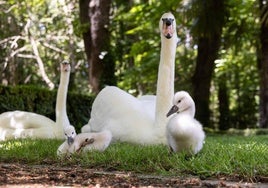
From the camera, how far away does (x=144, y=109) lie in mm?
7738

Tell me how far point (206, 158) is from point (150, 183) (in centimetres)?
106

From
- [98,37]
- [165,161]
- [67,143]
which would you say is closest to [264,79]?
[98,37]

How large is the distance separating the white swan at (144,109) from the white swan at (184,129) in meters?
1.63

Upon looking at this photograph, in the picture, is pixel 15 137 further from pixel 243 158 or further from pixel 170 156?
pixel 243 158

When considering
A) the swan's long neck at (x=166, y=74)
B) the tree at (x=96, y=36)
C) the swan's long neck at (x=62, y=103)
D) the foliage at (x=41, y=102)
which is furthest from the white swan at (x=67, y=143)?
the tree at (x=96, y=36)

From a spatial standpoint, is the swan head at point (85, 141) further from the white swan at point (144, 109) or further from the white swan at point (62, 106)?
the white swan at point (62, 106)

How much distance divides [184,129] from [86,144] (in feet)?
5.02

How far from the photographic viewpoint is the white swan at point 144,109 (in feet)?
22.6

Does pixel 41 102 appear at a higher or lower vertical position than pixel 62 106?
higher

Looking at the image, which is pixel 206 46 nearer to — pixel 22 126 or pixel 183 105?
pixel 22 126

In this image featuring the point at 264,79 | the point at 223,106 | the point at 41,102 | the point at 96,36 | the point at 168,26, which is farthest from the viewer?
the point at 223,106

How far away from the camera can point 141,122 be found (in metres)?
7.14

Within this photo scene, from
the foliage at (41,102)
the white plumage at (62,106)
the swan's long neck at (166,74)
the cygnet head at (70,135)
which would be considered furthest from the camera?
the foliage at (41,102)

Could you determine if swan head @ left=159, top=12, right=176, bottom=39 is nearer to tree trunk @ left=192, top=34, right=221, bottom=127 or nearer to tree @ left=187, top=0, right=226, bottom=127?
tree @ left=187, top=0, right=226, bottom=127
